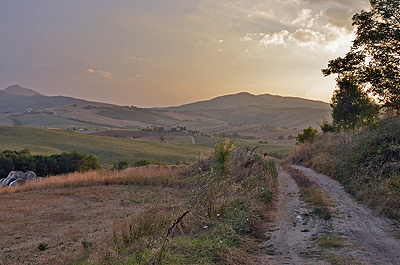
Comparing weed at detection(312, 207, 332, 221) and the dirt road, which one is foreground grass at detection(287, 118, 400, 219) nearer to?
the dirt road

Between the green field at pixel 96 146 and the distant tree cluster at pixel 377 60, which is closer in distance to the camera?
the distant tree cluster at pixel 377 60

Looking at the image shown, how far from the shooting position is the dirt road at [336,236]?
4.60m

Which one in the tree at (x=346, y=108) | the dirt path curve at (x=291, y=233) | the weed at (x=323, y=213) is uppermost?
the tree at (x=346, y=108)

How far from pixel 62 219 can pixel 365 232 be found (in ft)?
35.9

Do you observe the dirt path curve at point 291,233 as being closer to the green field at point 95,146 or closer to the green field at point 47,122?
the green field at point 95,146

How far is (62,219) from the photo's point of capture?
1179 cm

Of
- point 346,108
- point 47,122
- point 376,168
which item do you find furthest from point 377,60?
point 47,122

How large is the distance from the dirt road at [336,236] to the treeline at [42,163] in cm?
3061

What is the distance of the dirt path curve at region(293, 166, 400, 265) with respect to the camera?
4562 mm

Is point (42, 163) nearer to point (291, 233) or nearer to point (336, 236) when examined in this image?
point (291, 233)

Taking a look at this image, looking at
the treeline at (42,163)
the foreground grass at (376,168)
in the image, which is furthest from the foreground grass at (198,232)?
the treeline at (42,163)

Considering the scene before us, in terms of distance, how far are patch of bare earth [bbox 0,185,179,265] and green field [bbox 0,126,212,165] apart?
35.9m

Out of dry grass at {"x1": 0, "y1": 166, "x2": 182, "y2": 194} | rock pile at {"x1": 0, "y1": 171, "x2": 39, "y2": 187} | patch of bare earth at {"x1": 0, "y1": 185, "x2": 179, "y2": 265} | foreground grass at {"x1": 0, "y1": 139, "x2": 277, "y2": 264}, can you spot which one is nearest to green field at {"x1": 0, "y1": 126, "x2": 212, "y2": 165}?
rock pile at {"x1": 0, "y1": 171, "x2": 39, "y2": 187}

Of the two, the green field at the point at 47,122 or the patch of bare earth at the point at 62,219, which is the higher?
the green field at the point at 47,122
